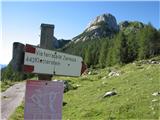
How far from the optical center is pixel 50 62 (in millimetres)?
8258

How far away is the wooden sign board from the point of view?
7.64 meters

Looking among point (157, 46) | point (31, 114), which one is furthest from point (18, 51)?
point (157, 46)

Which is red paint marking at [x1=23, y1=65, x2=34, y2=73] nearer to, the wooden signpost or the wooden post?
the wooden signpost

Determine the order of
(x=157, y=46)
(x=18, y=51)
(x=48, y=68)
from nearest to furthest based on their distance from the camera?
(x=18, y=51)
(x=48, y=68)
(x=157, y=46)

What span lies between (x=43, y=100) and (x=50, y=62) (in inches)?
35.9

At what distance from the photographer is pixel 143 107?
21.8 meters

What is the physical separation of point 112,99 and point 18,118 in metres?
7.04

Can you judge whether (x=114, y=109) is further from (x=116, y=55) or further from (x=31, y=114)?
(x=116, y=55)

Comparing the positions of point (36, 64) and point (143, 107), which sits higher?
point (36, 64)

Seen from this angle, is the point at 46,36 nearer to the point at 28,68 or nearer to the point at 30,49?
the point at 30,49

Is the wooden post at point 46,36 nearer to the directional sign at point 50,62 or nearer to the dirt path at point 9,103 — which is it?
the directional sign at point 50,62

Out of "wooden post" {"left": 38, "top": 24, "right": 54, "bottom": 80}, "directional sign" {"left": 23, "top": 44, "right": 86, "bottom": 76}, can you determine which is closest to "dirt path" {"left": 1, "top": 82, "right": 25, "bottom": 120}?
"directional sign" {"left": 23, "top": 44, "right": 86, "bottom": 76}

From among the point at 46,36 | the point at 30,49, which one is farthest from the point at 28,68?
the point at 46,36

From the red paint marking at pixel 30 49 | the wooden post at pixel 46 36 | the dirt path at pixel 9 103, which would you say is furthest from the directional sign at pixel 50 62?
the dirt path at pixel 9 103
